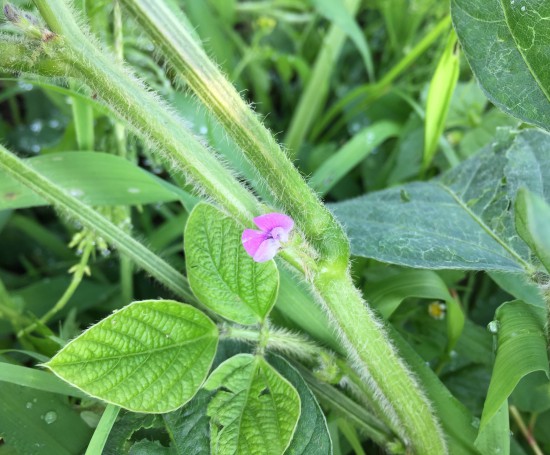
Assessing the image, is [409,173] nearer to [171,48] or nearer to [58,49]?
[171,48]

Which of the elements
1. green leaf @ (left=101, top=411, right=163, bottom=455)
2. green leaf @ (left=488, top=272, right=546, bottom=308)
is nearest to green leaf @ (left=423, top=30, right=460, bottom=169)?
green leaf @ (left=488, top=272, right=546, bottom=308)

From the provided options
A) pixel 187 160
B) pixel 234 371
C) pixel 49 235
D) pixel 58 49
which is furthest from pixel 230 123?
pixel 49 235

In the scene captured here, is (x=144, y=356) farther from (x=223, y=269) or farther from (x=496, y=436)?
(x=496, y=436)

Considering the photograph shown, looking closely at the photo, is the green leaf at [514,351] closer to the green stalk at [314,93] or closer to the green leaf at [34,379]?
the green leaf at [34,379]

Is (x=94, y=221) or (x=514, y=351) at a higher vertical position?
(x=94, y=221)

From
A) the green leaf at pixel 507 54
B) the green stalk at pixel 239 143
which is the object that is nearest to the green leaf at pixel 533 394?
the green stalk at pixel 239 143

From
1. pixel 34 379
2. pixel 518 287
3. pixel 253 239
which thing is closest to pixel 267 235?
pixel 253 239

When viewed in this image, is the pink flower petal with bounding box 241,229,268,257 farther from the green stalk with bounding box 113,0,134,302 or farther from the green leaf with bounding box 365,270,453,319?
the green stalk with bounding box 113,0,134,302
